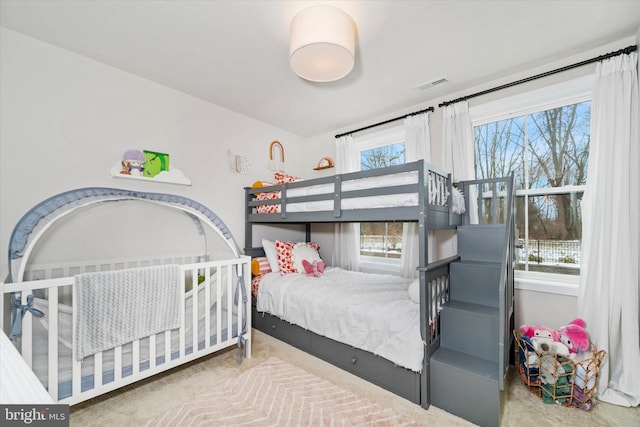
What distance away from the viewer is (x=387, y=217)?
2.11m

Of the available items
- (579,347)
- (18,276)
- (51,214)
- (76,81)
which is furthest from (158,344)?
(579,347)

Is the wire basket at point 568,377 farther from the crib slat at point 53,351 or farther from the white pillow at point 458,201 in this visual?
the crib slat at point 53,351

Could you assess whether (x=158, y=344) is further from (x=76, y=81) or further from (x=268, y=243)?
(x=76, y=81)

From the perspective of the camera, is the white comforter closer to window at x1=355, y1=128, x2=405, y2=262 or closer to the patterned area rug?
the patterned area rug

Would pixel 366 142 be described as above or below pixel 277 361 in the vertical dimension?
above

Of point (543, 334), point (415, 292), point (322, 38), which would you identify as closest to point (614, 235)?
point (543, 334)

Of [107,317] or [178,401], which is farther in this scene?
[178,401]

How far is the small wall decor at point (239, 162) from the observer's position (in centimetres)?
334

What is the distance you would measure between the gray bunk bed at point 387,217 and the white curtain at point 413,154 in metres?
0.57

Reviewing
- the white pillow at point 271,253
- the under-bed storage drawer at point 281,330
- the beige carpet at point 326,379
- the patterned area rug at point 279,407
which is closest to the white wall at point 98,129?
the white pillow at point 271,253

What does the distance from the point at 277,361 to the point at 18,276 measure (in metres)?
1.86

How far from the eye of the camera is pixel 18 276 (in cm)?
164

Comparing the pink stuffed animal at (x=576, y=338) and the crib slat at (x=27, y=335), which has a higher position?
the crib slat at (x=27, y=335)

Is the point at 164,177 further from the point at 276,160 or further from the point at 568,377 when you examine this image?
the point at 568,377
